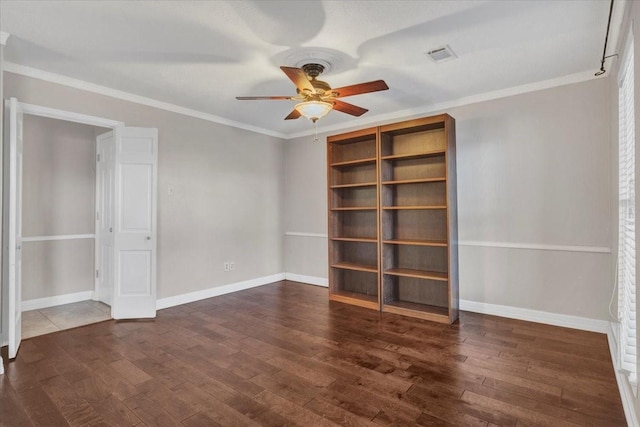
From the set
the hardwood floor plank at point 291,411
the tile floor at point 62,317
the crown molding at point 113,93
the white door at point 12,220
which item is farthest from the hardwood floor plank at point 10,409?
the crown molding at point 113,93

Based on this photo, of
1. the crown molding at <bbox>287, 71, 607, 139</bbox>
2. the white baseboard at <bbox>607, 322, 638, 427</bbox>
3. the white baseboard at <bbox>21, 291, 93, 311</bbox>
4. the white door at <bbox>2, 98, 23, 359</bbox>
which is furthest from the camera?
the white baseboard at <bbox>21, 291, 93, 311</bbox>

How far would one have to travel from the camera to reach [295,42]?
2684 mm

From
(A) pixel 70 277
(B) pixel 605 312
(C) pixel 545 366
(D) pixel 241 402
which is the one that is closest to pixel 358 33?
(D) pixel 241 402

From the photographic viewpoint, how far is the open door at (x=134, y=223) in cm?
381

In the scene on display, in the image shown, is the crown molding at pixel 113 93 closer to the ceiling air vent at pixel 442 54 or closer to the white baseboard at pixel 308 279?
the white baseboard at pixel 308 279

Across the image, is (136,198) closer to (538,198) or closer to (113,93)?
(113,93)

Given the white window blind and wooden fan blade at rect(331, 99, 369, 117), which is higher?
wooden fan blade at rect(331, 99, 369, 117)

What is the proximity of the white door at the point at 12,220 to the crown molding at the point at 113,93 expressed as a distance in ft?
1.37

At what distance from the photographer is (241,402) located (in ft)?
7.15

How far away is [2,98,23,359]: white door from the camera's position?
9.01 feet

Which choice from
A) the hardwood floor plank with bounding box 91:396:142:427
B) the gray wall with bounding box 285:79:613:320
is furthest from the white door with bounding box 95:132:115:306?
the gray wall with bounding box 285:79:613:320

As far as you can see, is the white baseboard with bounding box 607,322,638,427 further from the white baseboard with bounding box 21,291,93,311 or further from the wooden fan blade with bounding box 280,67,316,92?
the white baseboard with bounding box 21,291,93,311

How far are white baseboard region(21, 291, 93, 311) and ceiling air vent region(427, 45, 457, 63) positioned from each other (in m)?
5.20

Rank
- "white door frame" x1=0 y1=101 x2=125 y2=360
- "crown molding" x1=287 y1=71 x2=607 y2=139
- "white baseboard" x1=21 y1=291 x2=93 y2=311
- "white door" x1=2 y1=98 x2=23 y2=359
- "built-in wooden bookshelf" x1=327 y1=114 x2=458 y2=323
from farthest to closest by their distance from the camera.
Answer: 1. "white baseboard" x1=21 y1=291 x2=93 y2=311
2. "built-in wooden bookshelf" x1=327 y1=114 x2=458 y2=323
3. "crown molding" x1=287 y1=71 x2=607 y2=139
4. "white door frame" x1=0 y1=101 x2=125 y2=360
5. "white door" x1=2 y1=98 x2=23 y2=359
